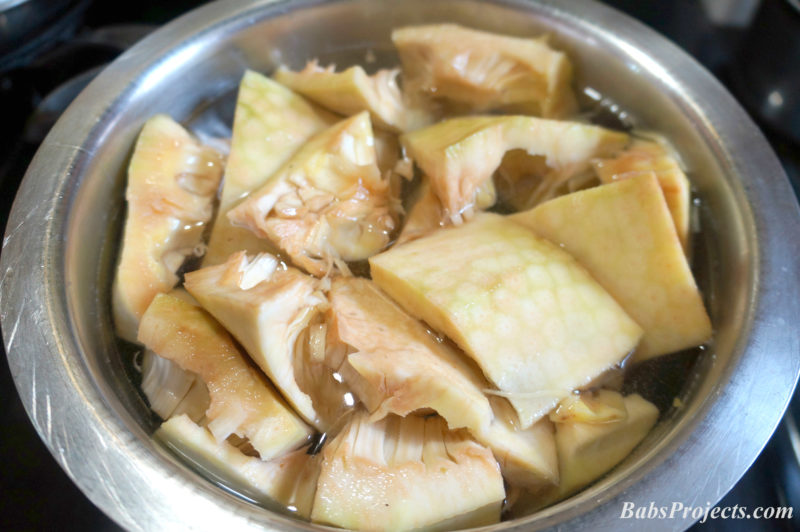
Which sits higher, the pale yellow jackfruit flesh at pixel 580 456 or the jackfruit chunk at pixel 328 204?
the jackfruit chunk at pixel 328 204

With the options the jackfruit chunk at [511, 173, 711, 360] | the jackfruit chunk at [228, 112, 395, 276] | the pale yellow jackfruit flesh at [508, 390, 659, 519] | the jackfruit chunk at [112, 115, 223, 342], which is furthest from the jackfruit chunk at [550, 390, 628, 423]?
the jackfruit chunk at [112, 115, 223, 342]

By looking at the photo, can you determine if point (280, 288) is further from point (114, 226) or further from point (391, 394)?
point (114, 226)

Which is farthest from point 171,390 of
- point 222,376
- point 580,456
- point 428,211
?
point 580,456

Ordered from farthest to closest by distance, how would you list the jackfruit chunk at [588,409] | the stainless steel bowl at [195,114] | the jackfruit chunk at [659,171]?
the jackfruit chunk at [659,171] → the jackfruit chunk at [588,409] → the stainless steel bowl at [195,114]

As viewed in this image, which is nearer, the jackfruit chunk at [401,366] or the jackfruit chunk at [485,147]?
the jackfruit chunk at [401,366]

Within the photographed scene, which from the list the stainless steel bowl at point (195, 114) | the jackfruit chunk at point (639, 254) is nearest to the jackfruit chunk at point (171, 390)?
the stainless steel bowl at point (195, 114)

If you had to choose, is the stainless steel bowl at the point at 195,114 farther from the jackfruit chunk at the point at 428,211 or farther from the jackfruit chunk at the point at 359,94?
the jackfruit chunk at the point at 428,211

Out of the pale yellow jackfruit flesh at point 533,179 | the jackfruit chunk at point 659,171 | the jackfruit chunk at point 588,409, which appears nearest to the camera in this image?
the jackfruit chunk at point 588,409
